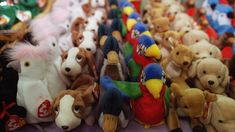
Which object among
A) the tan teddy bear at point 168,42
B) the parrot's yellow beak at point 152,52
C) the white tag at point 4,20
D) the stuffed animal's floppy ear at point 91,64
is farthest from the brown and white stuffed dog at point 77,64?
the white tag at point 4,20

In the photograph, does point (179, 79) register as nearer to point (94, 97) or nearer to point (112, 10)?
point (94, 97)

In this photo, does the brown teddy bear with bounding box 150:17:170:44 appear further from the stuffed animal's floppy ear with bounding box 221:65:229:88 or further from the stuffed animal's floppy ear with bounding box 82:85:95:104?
the stuffed animal's floppy ear with bounding box 82:85:95:104

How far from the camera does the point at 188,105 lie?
95cm

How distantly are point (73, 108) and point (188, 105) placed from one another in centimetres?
40

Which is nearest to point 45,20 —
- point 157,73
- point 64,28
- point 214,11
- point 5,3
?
point 64,28

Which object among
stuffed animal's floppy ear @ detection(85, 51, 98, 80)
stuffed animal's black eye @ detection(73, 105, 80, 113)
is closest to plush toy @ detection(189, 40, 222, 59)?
stuffed animal's floppy ear @ detection(85, 51, 98, 80)

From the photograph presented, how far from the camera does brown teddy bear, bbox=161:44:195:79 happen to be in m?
1.12

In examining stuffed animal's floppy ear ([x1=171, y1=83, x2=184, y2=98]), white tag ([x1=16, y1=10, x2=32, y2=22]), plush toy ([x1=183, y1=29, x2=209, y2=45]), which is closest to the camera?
stuffed animal's floppy ear ([x1=171, y1=83, x2=184, y2=98])

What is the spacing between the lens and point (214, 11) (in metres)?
1.78

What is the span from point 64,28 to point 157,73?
722 mm

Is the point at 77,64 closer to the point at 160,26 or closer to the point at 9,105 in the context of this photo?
the point at 9,105

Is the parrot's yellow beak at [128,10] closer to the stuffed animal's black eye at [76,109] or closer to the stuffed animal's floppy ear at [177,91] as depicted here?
the stuffed animal's floppy ear at [177,91]

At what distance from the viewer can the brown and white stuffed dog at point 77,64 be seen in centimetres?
103

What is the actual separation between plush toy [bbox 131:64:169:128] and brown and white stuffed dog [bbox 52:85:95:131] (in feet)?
0.54
